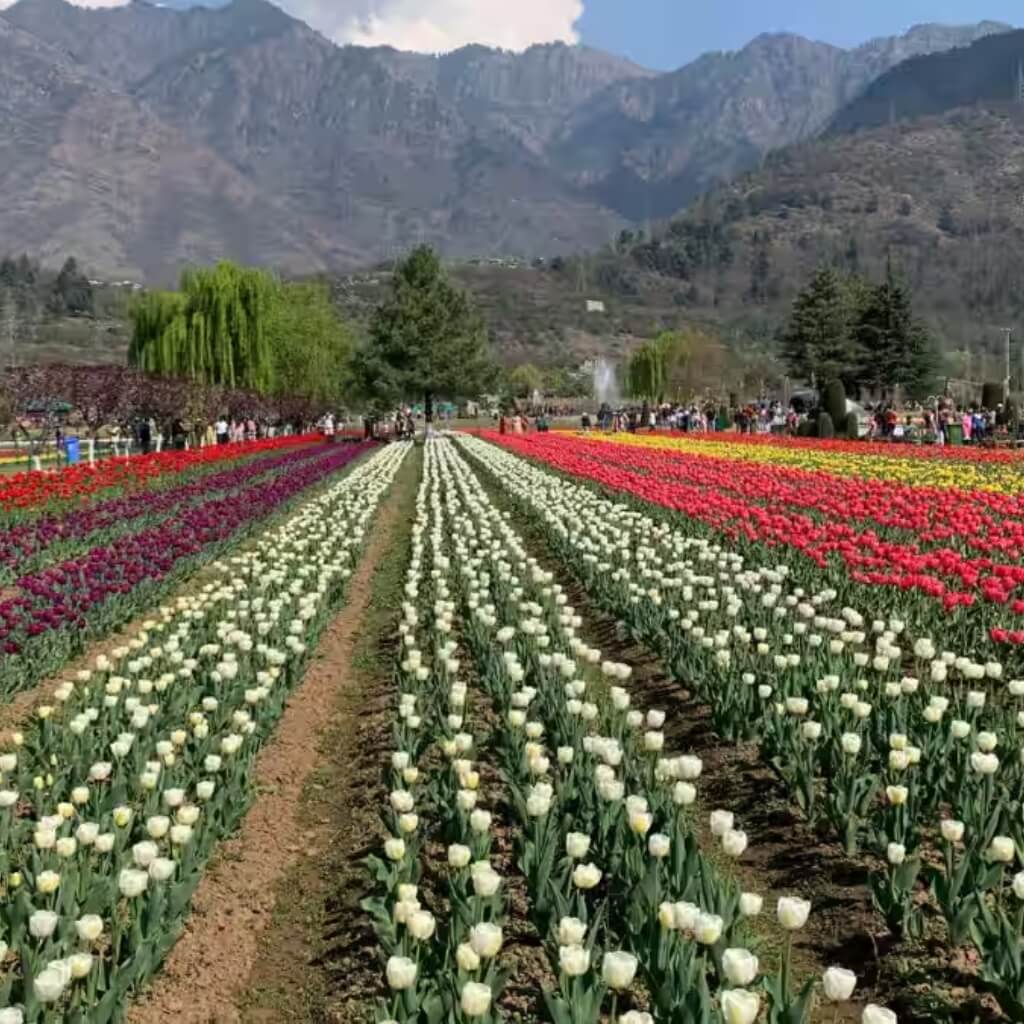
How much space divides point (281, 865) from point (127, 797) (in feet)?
2.68

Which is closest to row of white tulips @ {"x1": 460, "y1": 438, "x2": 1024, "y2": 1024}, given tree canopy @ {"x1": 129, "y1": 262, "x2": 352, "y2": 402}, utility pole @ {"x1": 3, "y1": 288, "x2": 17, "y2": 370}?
tree canopy @ {"x1": 129, "y1": 262, "x2": 352, "y2": 402}

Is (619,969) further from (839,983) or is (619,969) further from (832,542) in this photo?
(832,542)

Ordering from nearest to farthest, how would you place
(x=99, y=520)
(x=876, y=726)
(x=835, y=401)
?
(x=876, y=726), (x=99, y=520), (x=835, y=401)

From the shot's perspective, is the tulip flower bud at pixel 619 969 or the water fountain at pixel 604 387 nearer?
the tulip flower bud at pixel 619 969

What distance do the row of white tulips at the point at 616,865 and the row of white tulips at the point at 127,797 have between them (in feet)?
3.36

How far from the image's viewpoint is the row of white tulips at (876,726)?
4070mm

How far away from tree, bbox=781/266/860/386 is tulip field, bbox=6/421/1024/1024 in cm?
7026

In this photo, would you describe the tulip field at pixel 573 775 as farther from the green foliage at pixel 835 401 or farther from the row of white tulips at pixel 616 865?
the green foliage at pixel 835 401

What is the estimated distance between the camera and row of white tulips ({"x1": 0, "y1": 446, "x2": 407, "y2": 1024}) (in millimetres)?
3623

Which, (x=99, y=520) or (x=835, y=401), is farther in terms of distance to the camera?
(x=835, y=401)

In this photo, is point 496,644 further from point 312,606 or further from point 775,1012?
point 775,1012

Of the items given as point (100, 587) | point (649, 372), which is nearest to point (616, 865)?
point (100, 587)

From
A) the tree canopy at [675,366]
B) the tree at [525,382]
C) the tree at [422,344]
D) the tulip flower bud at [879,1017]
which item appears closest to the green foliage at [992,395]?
the tree at [422,344]

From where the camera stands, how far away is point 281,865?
526cm
